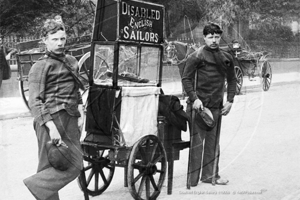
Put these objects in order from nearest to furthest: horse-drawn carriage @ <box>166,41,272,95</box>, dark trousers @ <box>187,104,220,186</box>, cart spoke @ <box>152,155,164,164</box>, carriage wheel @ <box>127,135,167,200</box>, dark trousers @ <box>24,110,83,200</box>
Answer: dark trousers @ <box>24,110,83,200</box> → carriage wheel @ <box>127,135,167,200</box> → cart spoke @ <box>152,155,164,164</box> → dark trousers @ <box>187,104,220,186</box> → horse-drawn carriage @ <box>166,41,272,95</box>

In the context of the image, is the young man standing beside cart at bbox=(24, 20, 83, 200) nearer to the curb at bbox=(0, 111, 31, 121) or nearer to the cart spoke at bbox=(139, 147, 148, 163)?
the cart spoke at bbox=(139, 147, 148, 163)

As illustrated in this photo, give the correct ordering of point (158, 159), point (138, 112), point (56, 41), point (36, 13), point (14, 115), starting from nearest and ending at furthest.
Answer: point (56, 41) → point (36, 13) → point (138, 112) → point (158, 159) → point (14, 115)

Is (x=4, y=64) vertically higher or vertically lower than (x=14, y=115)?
higher

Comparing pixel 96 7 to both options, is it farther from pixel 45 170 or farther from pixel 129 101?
pixel 45 170

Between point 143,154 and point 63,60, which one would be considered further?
point 143,154

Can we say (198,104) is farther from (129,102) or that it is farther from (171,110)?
(129,102)

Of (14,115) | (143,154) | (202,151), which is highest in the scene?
(143,154)

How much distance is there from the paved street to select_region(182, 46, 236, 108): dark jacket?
0.89 meters

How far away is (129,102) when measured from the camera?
15.4ft


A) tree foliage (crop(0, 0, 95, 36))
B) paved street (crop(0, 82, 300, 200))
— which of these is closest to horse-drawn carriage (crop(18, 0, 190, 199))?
tree foliage (crop(0, 0, 95, 36))

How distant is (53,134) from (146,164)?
1207 millimetres

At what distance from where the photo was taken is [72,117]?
4059 mm

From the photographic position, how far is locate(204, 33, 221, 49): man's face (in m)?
5.16

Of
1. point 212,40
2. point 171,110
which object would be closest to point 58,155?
point 171,110
